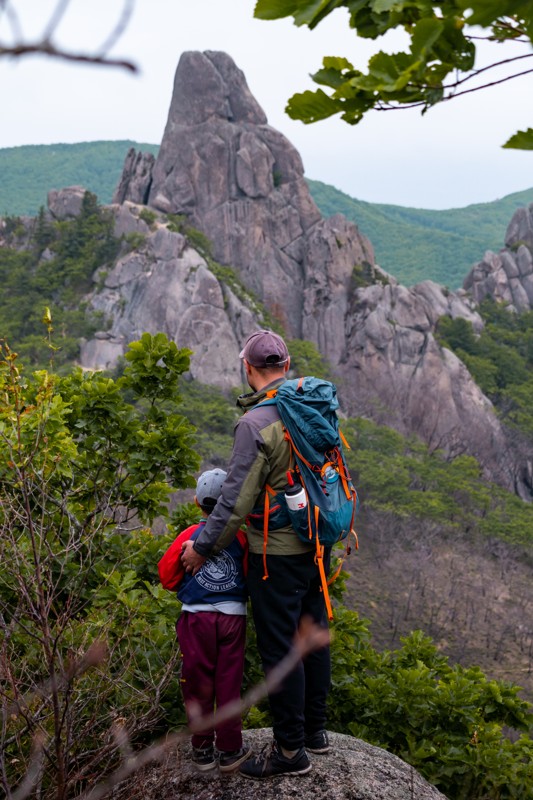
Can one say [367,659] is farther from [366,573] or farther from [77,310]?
[77,310]

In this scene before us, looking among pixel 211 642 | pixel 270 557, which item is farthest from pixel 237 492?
pixel 211 642

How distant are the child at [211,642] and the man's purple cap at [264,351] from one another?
623 millimetres

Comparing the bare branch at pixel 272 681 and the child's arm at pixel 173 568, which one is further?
the child's arm at pixel 173 568

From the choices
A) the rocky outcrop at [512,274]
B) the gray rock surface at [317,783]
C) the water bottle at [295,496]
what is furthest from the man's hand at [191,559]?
the rocky outcrop at [512,274]

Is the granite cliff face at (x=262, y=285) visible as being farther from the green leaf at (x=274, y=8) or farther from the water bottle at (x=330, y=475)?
the green leaf at (x=274, y=8)

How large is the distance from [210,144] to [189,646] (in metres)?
39.6

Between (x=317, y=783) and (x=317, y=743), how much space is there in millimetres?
233

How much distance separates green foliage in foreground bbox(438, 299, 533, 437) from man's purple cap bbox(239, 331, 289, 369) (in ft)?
110

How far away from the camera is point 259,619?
123 inches

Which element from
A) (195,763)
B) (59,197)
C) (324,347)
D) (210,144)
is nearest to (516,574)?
(324,347)

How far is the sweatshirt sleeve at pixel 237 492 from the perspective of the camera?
2994 mm

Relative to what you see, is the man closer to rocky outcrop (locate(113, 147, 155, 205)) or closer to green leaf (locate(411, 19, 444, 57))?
green leaf (locate(411, 19, 444, 57))

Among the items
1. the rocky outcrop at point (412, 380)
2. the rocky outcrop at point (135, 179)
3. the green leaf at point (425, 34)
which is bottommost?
the rocky outcrop at point (412, 380)

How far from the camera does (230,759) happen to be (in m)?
3.21
